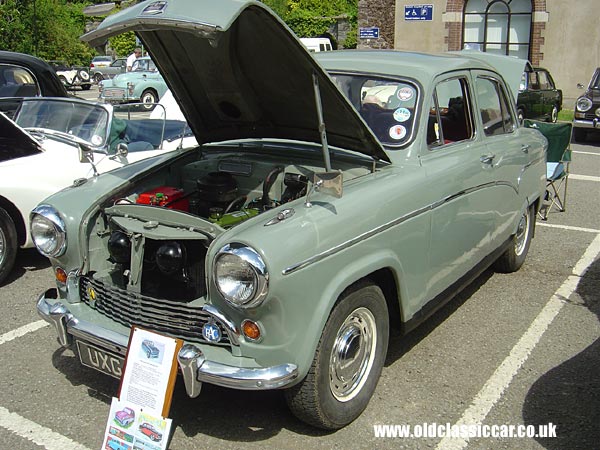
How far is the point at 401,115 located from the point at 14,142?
3.40 m

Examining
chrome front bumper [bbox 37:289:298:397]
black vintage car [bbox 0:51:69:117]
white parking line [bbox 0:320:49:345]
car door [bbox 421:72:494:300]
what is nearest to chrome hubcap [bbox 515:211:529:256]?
car door [bbox 421:72:494:300]

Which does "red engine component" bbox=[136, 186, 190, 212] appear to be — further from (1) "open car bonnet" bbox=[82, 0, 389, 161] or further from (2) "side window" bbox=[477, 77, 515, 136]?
(2) "side window" bbox=[477, 77, 515, 136]

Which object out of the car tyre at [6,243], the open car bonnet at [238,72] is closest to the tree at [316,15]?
the car tyre at [6,243]

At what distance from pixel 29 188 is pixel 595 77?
13.4 meters

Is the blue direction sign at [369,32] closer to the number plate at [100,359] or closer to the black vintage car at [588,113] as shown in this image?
the black vintage car at [588,113]

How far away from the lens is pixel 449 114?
428 cm

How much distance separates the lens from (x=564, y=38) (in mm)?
21453

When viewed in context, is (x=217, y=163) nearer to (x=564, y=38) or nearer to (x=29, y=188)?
(x=29, y=188)

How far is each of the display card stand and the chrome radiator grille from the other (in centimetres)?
15

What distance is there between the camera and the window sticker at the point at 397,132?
12.4 ft

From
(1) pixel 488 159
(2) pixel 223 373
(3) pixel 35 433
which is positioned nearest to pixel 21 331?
(3) pixel 35 433

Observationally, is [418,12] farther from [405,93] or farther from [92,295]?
[92,295]

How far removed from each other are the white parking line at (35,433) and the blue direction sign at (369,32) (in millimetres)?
24576

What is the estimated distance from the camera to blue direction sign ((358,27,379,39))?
85.1 feet
